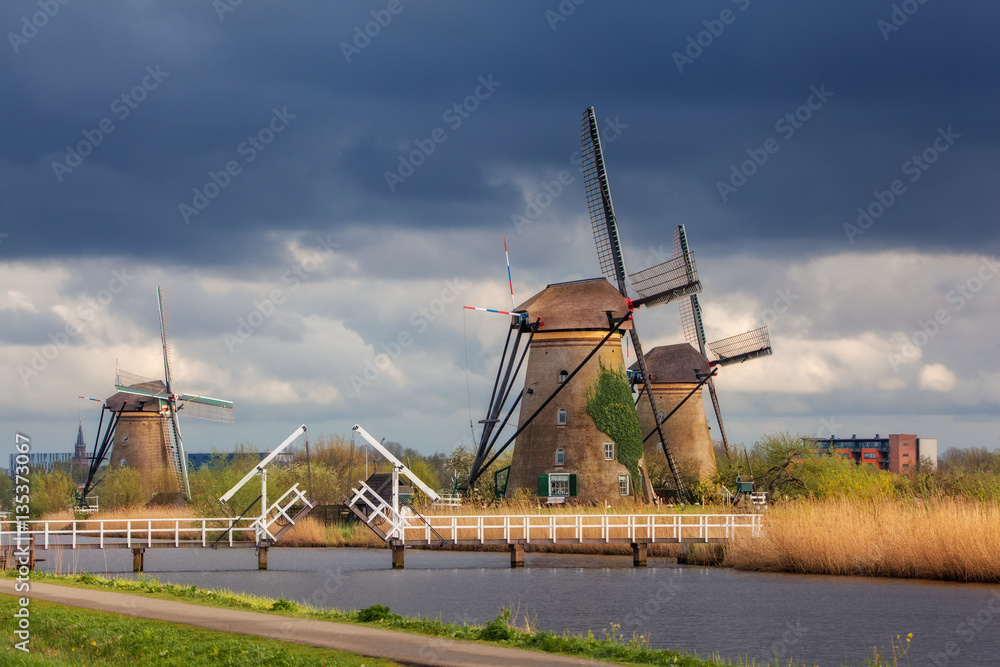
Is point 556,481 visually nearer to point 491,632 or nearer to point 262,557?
point 262,557

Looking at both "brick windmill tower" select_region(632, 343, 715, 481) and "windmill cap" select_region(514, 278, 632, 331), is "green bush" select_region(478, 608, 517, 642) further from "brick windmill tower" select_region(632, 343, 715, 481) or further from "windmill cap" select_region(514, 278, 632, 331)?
"brick windmill tower" select_region(632, 343, 715, 481)

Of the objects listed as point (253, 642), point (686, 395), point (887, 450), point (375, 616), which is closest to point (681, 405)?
point (686, 395)

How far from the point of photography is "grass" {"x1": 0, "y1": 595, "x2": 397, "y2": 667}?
14.6 metres

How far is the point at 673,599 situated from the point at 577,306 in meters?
21.6

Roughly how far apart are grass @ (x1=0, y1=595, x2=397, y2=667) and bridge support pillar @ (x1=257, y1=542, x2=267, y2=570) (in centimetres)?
1925

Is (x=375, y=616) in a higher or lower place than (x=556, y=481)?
lower

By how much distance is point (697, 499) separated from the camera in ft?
180

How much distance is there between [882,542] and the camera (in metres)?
31.2

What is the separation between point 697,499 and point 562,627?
33.2 metres

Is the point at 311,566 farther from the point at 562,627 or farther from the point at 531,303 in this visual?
the point at 562,627

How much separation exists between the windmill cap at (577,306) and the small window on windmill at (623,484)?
6.24 meters

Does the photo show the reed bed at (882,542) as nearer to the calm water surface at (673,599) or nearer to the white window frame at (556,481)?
the calm water surface at (673,599)

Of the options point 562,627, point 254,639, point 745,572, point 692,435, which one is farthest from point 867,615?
point 692,435

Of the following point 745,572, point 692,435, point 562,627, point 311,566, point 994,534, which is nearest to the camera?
point 562,627
